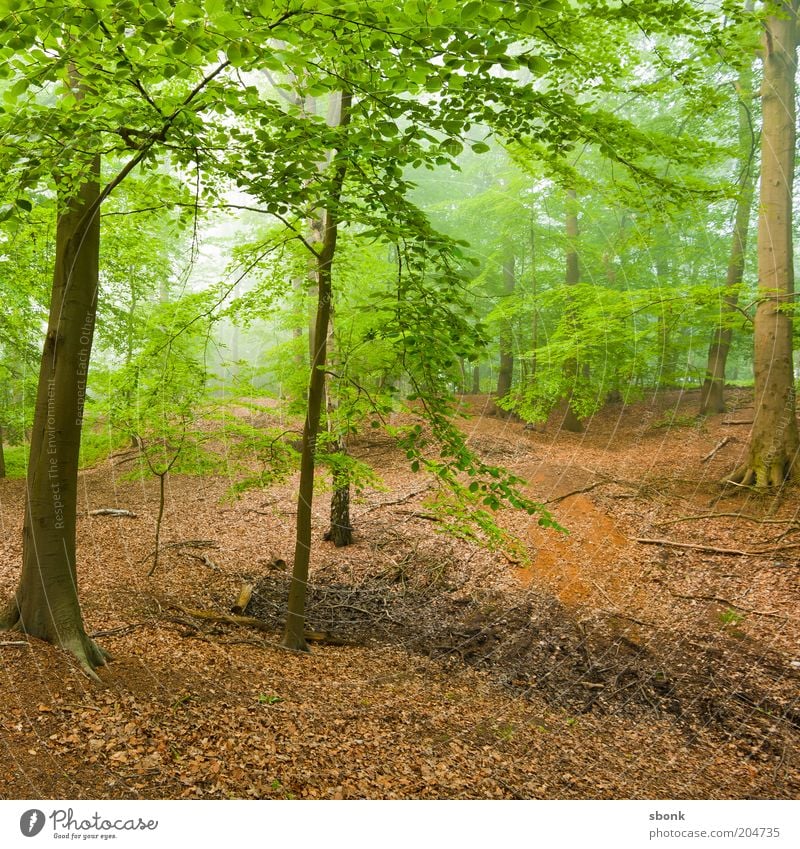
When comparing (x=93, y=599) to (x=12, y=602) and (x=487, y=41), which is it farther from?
(x=487, y=41)

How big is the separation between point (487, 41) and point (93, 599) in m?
5.00

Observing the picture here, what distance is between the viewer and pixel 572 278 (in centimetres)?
773

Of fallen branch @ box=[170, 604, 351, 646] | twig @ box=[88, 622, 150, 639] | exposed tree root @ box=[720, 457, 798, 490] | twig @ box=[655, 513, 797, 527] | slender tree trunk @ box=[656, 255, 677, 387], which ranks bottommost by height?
fallen branch @ box=[170, 604, 351, 646]

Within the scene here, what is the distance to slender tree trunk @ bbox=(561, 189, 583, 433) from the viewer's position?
6258 mm

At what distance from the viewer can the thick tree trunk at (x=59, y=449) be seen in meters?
3.18

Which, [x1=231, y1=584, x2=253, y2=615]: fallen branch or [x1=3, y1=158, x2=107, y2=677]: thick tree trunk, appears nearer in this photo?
[x1=3, y1=158, x2=107, y2=677]: thick tree trunk

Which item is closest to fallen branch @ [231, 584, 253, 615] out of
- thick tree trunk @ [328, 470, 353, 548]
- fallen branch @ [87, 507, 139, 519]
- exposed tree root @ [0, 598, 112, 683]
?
Result: thick tree trunk @ [328, 470, 353, 548]

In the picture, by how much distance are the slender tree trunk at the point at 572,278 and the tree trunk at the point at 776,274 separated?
2093 millimetres

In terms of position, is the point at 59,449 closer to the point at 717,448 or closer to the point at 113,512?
the point at 113,512

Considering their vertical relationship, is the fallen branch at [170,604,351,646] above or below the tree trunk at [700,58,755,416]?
below

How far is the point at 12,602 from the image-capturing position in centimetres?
331

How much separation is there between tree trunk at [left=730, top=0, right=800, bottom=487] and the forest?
1.4 inches

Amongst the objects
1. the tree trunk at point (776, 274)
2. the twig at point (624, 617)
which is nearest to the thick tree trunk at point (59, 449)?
the twig at point (624, 617)

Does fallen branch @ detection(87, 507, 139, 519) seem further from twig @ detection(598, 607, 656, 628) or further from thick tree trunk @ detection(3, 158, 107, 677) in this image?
twig @ detection(598, 607, 656, 628)
